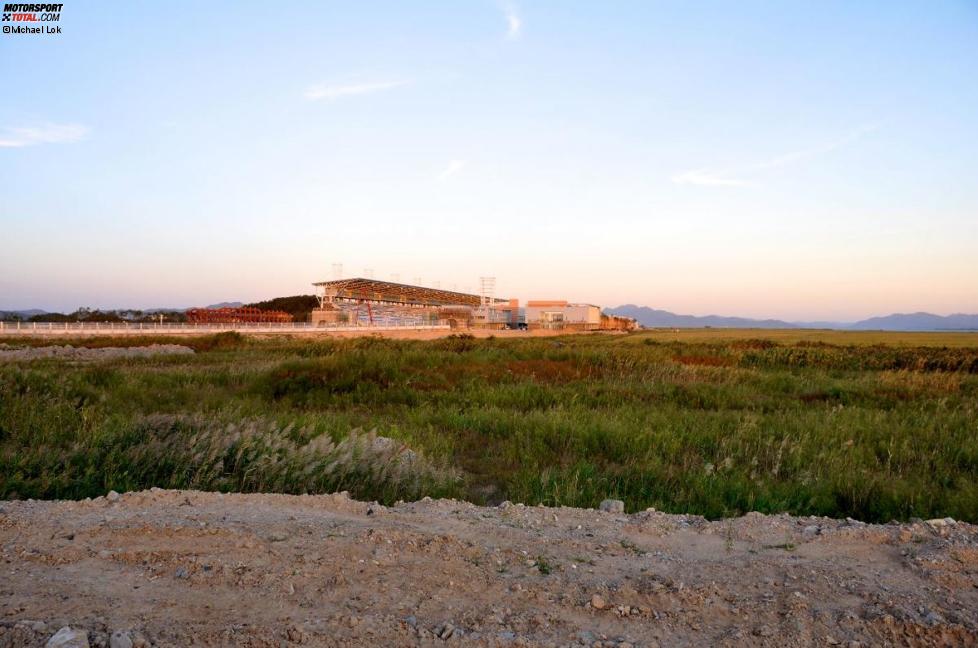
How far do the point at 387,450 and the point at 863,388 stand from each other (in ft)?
48.6

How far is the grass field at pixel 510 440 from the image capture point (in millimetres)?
7656

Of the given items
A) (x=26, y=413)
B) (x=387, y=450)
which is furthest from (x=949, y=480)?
(x=26, y=413)

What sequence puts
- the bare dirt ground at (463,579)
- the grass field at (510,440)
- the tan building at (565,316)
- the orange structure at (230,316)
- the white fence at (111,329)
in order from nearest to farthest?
the bare dirt ground at (463,579)
the grass field at (510,440)
the white fence at (111,329)
the orange structure at (230,316)
the tan building at (565,316)

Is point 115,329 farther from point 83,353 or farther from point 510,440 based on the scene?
point 510,440

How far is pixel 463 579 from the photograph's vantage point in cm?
419

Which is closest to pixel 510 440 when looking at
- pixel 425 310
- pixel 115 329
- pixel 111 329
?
pixel 111 329

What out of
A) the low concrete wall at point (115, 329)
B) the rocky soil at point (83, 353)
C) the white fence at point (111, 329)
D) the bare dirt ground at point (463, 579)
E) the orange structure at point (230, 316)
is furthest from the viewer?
the orange structure at point (230, 316)

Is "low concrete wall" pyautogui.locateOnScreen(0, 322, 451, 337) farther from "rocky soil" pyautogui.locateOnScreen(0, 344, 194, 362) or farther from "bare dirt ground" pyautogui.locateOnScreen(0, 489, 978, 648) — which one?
"bare dirt ground" pyautogui.locateOnScreen(0, 489, 978, 648)

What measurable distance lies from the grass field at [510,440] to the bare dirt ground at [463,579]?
6.52 feet

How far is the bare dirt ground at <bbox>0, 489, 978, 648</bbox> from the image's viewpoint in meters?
3.50

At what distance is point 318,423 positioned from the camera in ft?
36.4

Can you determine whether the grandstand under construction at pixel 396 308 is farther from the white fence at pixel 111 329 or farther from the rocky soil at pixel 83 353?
the rocky soil at pixel 83 353

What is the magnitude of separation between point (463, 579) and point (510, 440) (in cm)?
689

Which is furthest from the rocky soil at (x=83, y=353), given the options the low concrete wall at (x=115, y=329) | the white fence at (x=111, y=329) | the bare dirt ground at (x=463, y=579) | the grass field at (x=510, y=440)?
the bare dirt ground at (x=463, y=579)
